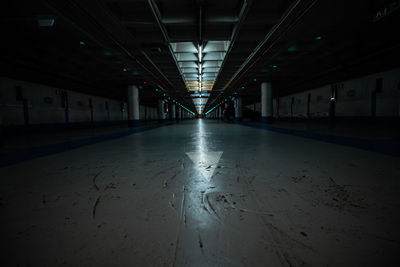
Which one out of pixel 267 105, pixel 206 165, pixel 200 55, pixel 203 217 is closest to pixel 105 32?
pixel 200 55

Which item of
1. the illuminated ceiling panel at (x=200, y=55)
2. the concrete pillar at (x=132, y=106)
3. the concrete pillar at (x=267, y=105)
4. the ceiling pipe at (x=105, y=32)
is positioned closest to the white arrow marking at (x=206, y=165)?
the ceiling pipe at (x=105, y=32)

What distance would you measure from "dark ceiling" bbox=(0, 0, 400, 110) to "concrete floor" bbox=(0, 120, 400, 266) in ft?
16.9

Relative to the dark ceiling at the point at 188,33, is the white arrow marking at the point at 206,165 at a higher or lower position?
lower

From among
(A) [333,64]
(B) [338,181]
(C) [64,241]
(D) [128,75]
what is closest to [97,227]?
(C) [64,241]

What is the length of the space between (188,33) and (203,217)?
7.22m

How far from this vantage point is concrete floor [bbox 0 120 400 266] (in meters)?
1.13

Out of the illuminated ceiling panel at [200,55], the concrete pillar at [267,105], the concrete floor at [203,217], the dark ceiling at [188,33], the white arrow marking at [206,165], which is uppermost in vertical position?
the illuminated ceiling panel at [200,55]

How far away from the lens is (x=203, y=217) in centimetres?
156

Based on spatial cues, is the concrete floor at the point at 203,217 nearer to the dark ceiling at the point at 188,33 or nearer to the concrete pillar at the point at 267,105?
the dark ceiling at the point at 188,33

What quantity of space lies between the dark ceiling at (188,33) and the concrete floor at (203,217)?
16.9 ft

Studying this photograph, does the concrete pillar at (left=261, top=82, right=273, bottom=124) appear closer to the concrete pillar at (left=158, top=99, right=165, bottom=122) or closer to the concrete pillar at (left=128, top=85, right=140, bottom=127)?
the concrete pillar at (left=128, top=85, right=140, bottom=127)

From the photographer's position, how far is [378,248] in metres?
1.17

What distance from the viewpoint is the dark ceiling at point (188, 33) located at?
17.5ft

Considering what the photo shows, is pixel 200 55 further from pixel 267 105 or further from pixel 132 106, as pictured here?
pixel 267 105
